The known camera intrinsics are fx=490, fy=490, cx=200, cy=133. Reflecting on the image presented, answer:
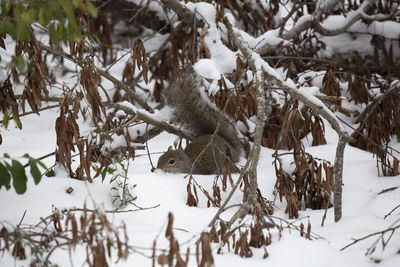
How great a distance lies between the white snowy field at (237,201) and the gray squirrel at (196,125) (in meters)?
0.44

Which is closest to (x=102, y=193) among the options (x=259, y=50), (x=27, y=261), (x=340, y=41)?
(x=27, y=261)

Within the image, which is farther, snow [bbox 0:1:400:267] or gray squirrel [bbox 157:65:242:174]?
gray squirrel [bbox 157:65:242:174]

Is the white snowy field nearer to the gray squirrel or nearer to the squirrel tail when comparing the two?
the gray squirrel

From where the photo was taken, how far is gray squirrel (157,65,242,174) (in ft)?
13.7

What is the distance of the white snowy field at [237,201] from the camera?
2082mm

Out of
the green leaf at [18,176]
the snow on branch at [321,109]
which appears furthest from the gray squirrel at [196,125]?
the green leaf at [18,176]

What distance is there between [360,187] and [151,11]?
9.00 feet

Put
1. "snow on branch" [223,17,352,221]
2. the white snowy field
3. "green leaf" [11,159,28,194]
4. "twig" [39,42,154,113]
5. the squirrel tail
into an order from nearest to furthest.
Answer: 1. "green leaf" [11,159,28,194]
2. the white snowy field
3. "snow on branch" [223,17,352,221]
4. "twig" [39,42,154,113]
5. the squirrel tail

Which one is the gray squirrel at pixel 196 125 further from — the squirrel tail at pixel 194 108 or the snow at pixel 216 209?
the snow at pixel 216 209

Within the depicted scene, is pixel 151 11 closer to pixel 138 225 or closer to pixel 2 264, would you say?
pixel 138 225

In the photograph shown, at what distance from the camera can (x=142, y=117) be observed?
342cm

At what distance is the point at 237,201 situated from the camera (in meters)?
3.17

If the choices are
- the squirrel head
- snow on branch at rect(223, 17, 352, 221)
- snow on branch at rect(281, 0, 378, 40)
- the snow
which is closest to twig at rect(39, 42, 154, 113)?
the snow

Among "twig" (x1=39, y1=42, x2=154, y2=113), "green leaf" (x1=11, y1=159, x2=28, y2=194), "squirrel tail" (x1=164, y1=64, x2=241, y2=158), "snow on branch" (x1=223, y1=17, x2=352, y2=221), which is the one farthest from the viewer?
"squirrel tail" (x1=164, y1=64, x2=241, y2=158)
